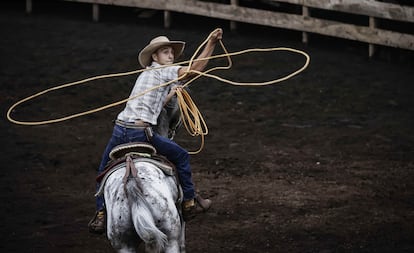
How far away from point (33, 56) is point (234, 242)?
862 centimetres

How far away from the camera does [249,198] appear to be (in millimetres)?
11273

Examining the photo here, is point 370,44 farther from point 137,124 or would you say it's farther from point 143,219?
point 143,219

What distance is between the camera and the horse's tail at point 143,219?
768 cm

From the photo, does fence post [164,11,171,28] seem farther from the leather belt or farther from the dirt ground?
the leather belt

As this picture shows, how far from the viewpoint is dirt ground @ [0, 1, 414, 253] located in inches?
406

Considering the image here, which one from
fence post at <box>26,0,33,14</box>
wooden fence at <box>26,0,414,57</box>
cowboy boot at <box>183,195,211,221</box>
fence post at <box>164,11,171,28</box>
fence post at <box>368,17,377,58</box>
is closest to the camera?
cowboy boot at <box>183,195,211,221</box>

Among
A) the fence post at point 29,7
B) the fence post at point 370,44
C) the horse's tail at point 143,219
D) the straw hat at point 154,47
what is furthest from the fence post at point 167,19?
the horse's tail at point 143,219

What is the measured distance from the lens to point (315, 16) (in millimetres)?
18312

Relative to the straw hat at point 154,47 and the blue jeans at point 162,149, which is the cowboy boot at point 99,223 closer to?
the blue jeans at point 162,149

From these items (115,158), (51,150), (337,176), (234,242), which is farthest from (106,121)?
(115,158)

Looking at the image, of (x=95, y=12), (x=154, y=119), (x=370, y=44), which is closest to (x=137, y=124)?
(x=154, y=119)

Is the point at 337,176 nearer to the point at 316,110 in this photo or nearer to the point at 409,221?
the point at 409,221

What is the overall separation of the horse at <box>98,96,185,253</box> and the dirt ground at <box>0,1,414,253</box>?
74.3 inches

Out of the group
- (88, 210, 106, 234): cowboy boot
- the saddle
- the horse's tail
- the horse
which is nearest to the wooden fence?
the saddle
